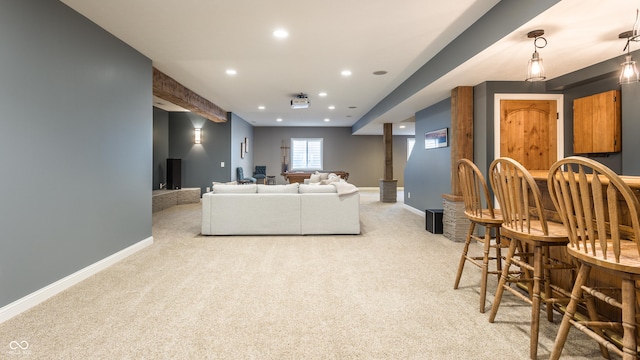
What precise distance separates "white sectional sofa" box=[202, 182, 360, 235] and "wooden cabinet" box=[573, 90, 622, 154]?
3.07 metres

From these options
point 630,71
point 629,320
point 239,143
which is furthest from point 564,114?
point 239,143

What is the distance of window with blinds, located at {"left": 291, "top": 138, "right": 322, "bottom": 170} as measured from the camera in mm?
12383

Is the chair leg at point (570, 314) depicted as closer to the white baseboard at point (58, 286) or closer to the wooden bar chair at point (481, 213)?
the wooden bar chair at point (481, 213)

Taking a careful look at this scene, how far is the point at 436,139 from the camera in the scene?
5973 millimetres

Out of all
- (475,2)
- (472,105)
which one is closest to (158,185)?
(472,105)

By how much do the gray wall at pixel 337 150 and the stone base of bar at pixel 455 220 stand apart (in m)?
7.87

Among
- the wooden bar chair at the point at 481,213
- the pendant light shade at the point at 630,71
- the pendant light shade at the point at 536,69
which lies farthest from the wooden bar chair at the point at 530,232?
the pendant light shade at the point at 630,71

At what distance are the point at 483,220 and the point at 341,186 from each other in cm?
263

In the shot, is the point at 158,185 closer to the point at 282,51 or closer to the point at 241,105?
the point at 241,105

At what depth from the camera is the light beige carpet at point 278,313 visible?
1832 millimetres

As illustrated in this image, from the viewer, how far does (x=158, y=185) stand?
8.72 metres

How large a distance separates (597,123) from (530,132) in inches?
29.2

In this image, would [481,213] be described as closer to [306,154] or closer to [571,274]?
[571,274]

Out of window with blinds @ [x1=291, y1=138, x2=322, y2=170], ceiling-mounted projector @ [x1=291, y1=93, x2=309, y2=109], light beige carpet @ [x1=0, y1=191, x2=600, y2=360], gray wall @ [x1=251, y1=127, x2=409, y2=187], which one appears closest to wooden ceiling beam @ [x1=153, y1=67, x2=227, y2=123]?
ceiling-mounted projector @ [x1=291, y1=93, x2=309, y2=109]
